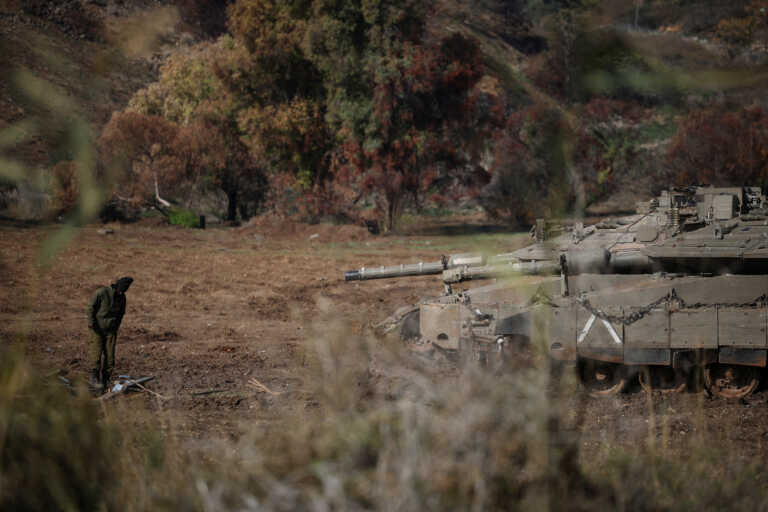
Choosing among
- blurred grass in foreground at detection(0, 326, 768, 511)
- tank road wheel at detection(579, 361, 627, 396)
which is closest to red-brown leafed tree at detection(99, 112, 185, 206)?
tank road wheel at detection(579, 361, 627, 396)

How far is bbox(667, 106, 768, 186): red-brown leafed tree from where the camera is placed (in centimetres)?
2878

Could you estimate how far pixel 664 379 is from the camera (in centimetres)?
991

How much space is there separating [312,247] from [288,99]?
25.1 feet

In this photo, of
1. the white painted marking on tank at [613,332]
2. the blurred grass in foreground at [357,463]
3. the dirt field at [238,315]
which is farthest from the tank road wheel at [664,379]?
the blurred grass in foreground at [357,463]

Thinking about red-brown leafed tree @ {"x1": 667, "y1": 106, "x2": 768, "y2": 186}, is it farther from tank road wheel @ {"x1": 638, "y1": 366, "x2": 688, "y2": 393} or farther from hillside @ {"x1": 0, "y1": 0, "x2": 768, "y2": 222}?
tank road wheel @ {"x1": 638, "y1": 366, "x2": 688, "y2": 393}

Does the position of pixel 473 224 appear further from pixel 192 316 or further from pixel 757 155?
pixel 192 316

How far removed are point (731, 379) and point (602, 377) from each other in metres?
1.54

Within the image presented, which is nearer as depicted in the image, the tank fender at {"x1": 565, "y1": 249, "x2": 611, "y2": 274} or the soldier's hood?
the soldier's hood

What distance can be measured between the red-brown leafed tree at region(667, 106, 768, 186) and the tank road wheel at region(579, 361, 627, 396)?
20708 millimetres

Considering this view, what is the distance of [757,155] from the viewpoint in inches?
1133

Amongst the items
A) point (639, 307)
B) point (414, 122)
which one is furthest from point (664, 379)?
point (414, 122)

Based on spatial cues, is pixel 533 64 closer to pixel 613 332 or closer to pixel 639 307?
pixel 639 307

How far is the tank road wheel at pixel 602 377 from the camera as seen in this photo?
968 cm

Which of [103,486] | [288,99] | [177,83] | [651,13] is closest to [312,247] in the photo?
[288,99]
